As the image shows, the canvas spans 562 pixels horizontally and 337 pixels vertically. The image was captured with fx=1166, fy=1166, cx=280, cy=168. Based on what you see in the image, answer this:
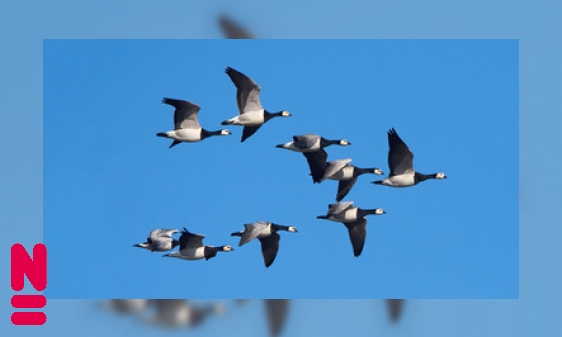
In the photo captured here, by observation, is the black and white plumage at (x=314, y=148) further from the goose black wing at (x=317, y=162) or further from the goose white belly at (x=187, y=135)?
the goose white belly at (x=187, y=135)

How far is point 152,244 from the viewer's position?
20.8m

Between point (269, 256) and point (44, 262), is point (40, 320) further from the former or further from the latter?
point (269, 256)

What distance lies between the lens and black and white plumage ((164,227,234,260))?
66.1 ft

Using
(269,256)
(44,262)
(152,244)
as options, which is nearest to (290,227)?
(269,256)

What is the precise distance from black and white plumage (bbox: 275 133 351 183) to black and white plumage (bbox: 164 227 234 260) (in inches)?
89.7

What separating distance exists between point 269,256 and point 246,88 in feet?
10.5

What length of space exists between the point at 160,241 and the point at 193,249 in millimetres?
778

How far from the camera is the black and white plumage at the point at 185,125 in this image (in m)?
18.9

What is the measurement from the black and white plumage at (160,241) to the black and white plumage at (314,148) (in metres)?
2.79

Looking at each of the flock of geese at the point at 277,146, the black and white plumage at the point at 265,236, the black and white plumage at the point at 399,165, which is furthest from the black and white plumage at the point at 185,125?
the black and white plumage at the point at 399,165

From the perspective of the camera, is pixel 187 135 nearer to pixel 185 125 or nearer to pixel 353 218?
pixel 185 125

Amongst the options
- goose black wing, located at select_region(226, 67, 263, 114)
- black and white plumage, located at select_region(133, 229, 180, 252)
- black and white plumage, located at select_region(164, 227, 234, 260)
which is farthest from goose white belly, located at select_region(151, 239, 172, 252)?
goose black wing, located at select_region(226, 67, 263, 114)

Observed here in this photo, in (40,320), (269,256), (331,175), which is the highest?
(331,175)

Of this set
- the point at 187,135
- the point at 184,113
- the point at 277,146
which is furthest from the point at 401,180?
the point at 184,113
